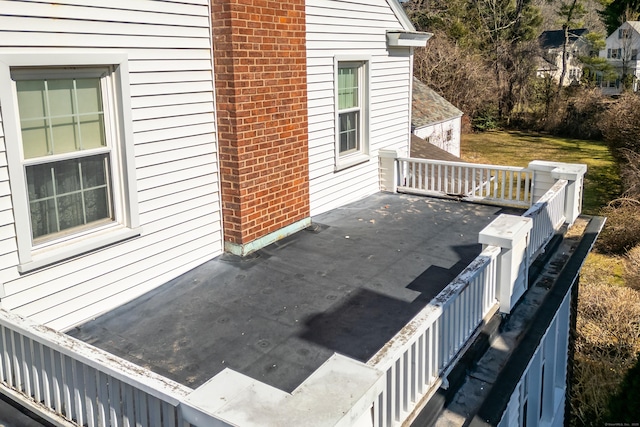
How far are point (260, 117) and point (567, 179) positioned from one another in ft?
15.0

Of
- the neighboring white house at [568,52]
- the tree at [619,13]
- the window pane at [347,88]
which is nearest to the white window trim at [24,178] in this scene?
the window pane at [347,88]

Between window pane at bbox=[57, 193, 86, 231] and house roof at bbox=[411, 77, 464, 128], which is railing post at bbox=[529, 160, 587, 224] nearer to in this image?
window pane at bbox=[57, 193, 86, 231]

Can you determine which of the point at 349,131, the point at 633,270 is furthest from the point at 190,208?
the point at 633,270

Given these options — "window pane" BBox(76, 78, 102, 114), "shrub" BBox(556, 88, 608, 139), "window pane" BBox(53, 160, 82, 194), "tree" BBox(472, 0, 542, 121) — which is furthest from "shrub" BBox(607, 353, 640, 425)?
"tree" BBox(472, 0, 542, 121)

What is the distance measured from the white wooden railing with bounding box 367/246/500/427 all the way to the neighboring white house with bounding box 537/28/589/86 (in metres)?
52.0

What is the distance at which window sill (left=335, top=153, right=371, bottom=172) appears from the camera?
367 inches

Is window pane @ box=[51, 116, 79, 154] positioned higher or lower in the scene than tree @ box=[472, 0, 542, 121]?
lower

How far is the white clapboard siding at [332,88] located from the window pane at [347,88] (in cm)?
30

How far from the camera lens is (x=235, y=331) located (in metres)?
5.32

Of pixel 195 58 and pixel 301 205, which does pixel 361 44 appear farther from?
pixel 195 58

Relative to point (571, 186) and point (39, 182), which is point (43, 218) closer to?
point (39, 182)

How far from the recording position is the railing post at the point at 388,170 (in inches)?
407

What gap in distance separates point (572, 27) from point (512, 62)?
46.4ft

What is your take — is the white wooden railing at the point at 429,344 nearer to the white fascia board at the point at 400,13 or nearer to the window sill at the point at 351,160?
the window sill at the point at 351,160
